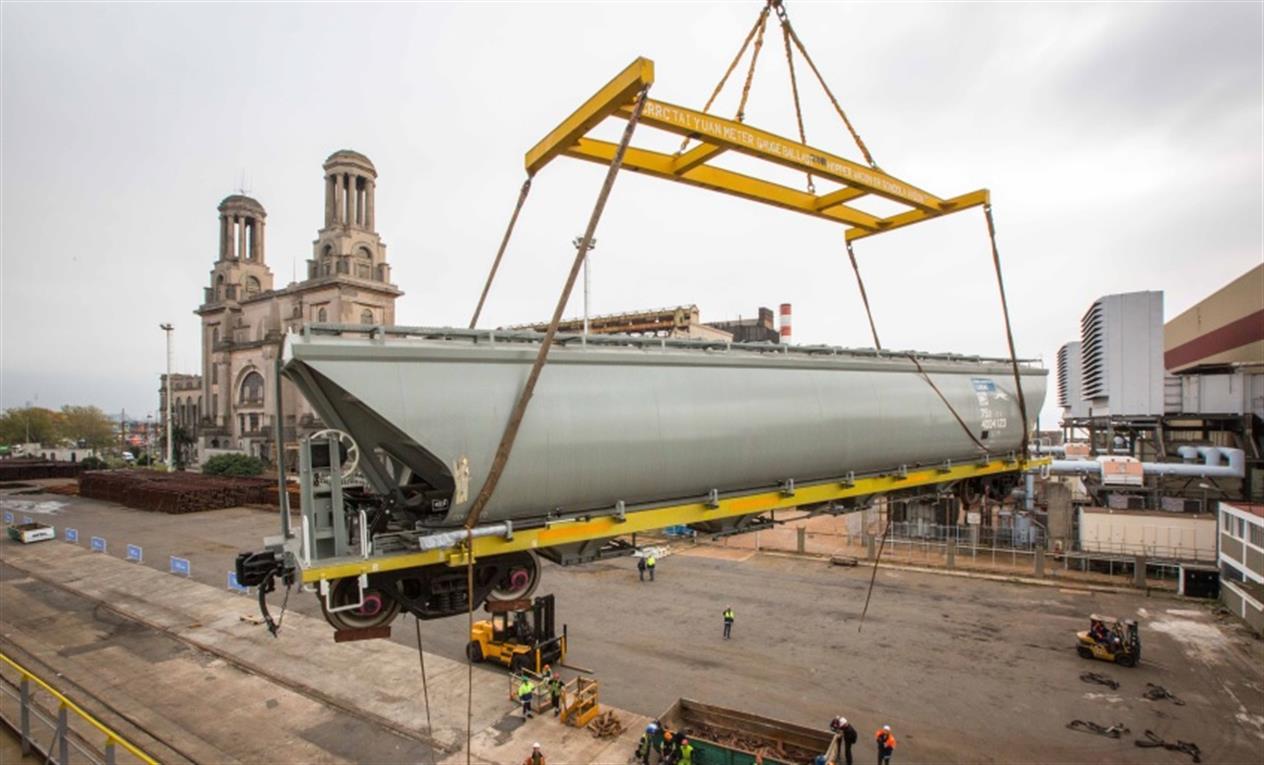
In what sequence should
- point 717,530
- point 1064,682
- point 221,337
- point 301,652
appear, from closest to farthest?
1. point 717,530
2. point 1064,682
3. point 301,652
4. point 221,337

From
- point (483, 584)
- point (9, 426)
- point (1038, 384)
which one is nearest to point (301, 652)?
point (483, 584)

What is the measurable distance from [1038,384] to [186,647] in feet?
78.8

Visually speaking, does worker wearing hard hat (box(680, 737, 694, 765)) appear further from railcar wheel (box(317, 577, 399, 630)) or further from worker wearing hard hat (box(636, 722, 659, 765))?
railcar wheel (box(317, 577, 399, 630))

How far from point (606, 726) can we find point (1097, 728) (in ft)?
37.0

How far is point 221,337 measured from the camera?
2591 inches

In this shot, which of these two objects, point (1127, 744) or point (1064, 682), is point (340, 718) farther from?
point (1064, 682)

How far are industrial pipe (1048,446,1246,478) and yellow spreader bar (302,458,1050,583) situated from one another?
25.2 meters

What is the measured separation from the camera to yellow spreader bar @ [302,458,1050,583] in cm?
535

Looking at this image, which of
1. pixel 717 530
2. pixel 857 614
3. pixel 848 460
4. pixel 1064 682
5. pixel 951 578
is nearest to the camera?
pixel 717 530

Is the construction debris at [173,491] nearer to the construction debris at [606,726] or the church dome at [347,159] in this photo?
the church dome at [347,159]

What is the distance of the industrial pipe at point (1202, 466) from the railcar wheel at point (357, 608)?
31615 millimetres

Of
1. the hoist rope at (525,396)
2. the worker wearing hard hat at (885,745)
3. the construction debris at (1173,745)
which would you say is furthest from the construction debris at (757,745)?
the hoist rope at (525,396)

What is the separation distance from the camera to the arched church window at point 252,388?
201 ft

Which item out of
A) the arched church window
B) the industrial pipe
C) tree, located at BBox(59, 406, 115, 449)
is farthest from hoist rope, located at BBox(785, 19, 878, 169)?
tree, located at BBox(59, 406, 115, 449)
